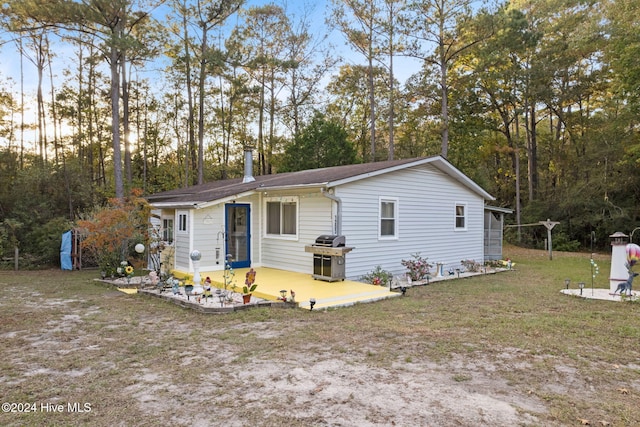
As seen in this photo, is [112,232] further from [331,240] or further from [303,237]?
[331,240]

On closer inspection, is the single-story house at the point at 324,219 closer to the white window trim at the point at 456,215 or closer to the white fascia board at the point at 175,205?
the white fascia board at the point at 175,205

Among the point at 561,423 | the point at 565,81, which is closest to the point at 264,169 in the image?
the point at 565,81

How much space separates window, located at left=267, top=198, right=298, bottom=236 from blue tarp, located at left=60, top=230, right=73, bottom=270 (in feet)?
20.2

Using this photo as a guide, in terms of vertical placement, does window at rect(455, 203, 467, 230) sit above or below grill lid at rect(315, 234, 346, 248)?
above

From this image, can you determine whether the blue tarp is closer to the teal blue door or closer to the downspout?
the teal blue door

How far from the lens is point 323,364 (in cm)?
426

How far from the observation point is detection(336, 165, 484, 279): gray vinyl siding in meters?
9.63

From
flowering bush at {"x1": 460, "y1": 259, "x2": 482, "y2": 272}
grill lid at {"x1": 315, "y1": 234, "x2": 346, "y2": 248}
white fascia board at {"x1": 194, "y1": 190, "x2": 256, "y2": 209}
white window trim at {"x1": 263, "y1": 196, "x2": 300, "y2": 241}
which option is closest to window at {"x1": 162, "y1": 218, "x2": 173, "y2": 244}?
white fascia board at {"x1": 194, "y1": 190, "x2": 256, "y2": 209}

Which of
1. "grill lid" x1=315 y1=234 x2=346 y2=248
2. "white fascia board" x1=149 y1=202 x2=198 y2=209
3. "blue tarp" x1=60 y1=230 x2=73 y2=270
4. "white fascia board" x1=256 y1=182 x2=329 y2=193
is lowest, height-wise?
"blue tarp" x1=60 y1=230 x2=73 y2=270

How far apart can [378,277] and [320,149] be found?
1190cm

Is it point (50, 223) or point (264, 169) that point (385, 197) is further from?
point (264, 169)

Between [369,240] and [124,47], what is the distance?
31.2 feet

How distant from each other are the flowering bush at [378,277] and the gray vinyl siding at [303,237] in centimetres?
139

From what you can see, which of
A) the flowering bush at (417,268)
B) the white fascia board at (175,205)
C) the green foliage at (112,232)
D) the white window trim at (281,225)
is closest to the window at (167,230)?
the white fascia board at (175,205)
